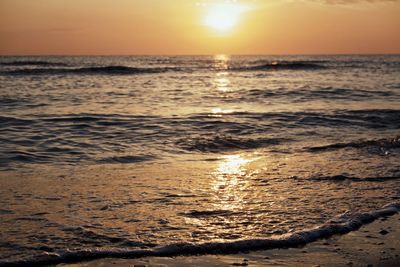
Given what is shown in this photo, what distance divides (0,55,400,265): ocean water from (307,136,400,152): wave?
22 mm

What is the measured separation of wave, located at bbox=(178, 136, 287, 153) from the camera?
10.3 m

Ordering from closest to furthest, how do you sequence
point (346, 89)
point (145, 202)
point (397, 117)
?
point (145, 202) → point (397, 117) → point (346, 89)

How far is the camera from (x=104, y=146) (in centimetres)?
1024

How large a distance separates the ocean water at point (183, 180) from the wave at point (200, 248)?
0.04 ft

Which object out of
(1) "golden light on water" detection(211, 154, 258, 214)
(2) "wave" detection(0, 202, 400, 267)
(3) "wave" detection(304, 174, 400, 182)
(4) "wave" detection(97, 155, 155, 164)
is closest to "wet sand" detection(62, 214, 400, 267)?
(2) "wave" detection(0, 202, 400, 267)

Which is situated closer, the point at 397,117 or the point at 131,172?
the point at 131,172

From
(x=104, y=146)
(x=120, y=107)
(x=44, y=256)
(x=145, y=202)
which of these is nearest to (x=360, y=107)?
(x=120, y=107)

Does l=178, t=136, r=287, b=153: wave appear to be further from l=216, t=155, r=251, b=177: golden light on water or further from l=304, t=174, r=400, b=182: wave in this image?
l=304, t=174, r=400, b=182: wave

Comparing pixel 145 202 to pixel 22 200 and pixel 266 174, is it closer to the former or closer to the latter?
pixel 22 200

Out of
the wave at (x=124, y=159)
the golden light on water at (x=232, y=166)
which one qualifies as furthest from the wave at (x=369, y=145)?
the wave at (x=124, y=159)

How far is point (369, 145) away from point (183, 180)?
509 centimetres

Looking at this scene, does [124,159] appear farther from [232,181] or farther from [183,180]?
[232,181]

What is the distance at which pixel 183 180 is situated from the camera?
23.7ft

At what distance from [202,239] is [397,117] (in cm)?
1215
